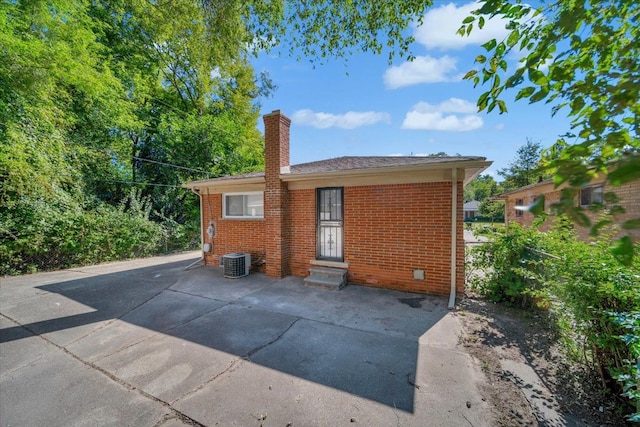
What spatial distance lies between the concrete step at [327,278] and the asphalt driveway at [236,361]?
0.27 m

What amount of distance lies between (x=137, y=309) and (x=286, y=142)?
521cm

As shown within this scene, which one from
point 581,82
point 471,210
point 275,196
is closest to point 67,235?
point 275,196

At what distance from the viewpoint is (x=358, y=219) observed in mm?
6449

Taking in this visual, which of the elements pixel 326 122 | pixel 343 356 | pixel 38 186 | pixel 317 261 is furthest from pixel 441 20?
pixel 326 122

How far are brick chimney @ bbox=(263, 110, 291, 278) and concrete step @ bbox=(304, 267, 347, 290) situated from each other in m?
1.00

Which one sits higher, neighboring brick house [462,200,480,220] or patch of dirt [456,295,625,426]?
neighboring brick house [462,200,480,220]

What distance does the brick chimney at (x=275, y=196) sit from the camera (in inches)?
278

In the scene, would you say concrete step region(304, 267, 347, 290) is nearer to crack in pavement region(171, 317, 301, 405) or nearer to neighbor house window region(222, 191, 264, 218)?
crack in pavement region(171, 317, 301, 405)

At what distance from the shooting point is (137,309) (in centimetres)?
516

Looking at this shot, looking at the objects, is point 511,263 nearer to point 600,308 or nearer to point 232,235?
point 600,308

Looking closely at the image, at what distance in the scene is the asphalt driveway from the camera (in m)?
2.56

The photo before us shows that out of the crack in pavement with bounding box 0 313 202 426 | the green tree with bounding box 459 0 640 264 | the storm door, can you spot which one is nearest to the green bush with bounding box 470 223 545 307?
the storm door

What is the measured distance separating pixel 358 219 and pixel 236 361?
13.4ft

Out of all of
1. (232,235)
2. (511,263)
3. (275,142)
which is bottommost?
(511,263)
